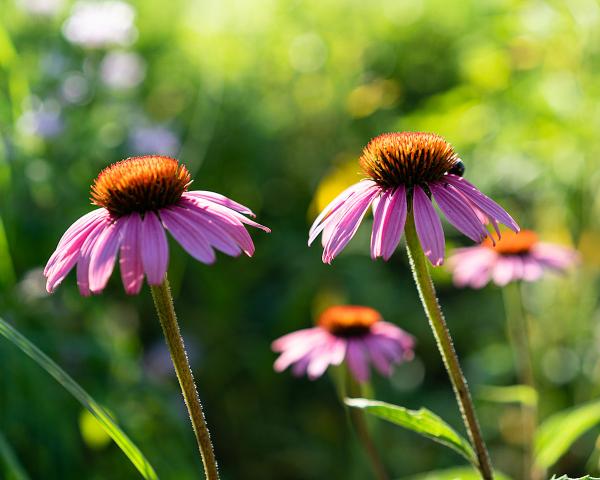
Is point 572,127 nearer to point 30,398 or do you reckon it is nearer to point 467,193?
point 467,193

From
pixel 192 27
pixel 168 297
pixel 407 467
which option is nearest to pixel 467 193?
pixel 168 297

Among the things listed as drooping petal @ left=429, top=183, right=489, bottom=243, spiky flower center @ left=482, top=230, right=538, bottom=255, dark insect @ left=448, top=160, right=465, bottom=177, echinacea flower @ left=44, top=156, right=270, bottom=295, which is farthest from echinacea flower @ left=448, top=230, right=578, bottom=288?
echinacea flower @ left=44, top=156, right=270, bottom=295

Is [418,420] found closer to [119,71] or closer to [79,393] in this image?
[79,393]

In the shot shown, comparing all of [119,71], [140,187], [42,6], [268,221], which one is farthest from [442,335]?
[42,6]

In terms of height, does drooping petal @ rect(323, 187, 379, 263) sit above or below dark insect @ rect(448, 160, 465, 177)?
below

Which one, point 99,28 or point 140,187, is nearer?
point 140,187

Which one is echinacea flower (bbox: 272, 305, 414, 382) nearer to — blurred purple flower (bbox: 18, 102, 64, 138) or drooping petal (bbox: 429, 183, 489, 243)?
drooping petal (bbox: 429, 183, 489, 243)
